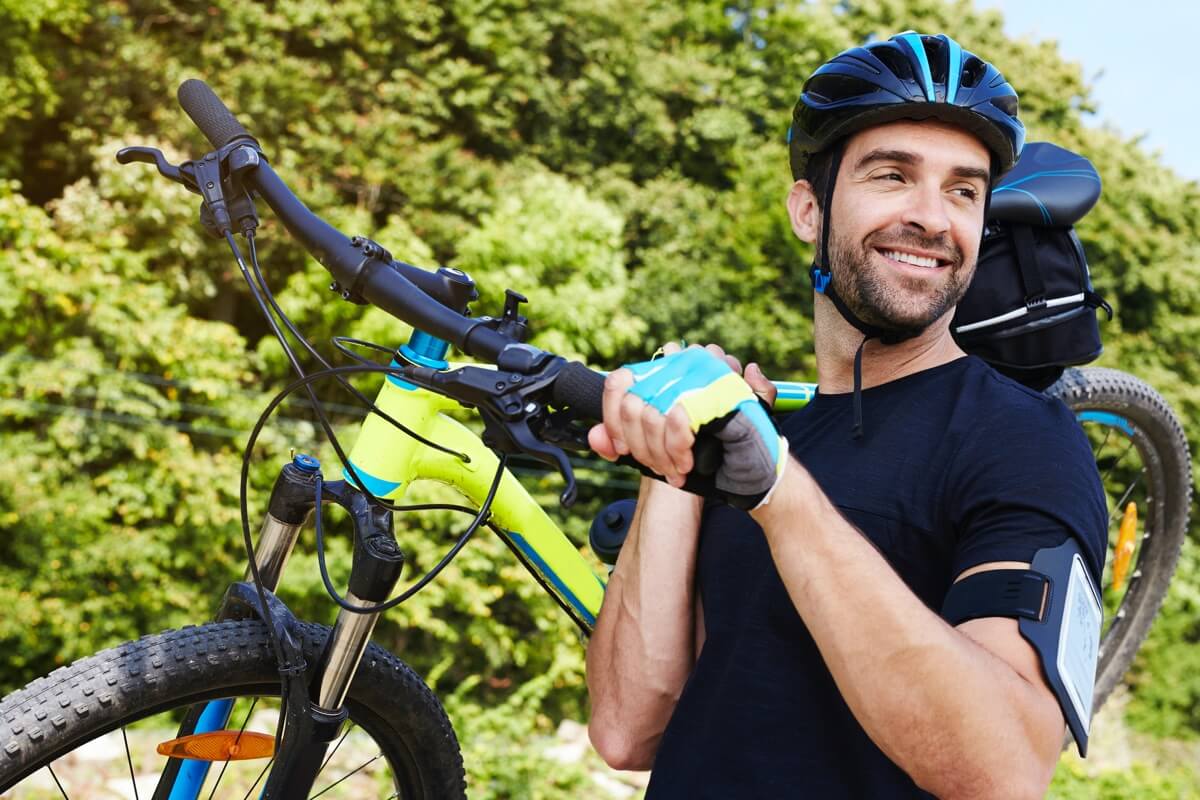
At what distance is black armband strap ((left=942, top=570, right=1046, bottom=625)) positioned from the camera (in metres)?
1.30

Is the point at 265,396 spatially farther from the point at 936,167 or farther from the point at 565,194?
the point at 936,167

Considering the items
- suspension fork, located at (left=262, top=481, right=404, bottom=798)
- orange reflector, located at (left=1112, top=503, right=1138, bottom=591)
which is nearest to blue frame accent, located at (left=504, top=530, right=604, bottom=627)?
suspension fork, located at (left=262, top=481, right=404, bottom=798)

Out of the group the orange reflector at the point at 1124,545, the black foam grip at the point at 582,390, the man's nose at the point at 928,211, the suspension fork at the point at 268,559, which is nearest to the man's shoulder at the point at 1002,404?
the man's nose at the point at 928,211

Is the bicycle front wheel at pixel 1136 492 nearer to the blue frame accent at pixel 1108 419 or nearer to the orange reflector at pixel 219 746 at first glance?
the blue frame accent at pixel 1108 419

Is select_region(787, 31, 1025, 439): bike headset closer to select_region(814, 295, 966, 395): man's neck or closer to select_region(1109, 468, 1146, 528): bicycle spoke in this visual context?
select_region(814, 295, 966, 395): man's neck

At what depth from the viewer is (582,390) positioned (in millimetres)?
1126

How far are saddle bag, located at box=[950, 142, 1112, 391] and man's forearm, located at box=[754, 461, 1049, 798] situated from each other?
1144mm

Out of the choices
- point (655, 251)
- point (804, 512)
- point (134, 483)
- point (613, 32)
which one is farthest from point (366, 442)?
point (613, 32)

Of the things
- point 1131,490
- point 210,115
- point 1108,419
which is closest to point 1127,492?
point 1131,490

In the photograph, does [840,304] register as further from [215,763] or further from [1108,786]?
[1108,786]

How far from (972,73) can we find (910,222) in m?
0.34

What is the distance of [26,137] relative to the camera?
12.8 meters

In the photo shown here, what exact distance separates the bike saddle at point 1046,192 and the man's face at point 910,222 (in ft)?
1.68

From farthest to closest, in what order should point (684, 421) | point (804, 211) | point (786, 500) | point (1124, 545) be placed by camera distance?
point (1124, 545), point (804, 211), point (786, 500), point (684, 421)
